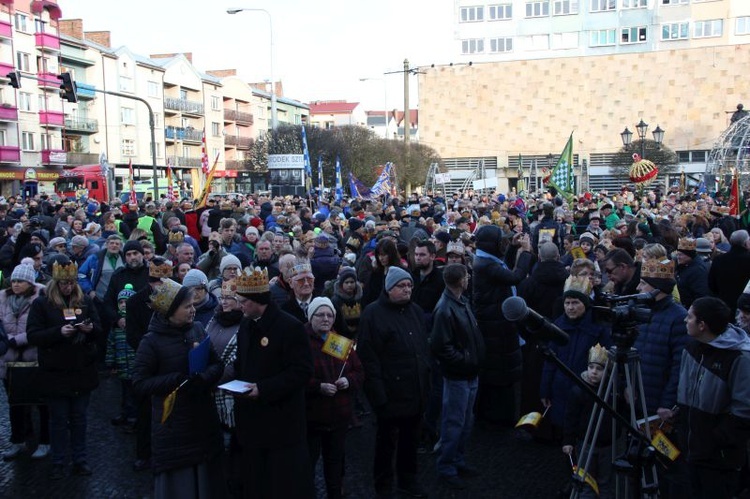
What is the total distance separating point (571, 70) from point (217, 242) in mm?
60770

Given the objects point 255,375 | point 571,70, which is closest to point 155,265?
point 255,375

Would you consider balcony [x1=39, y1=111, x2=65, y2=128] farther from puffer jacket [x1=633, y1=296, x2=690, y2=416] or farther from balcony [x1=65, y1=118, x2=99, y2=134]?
puffer jacket [x1=633, y1=296, x2=690, y2=416]

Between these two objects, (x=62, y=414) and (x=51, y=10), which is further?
(x=51, y=10)

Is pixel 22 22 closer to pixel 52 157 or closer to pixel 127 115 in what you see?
pixel 52 157

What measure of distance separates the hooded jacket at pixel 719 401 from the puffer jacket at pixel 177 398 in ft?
10.2

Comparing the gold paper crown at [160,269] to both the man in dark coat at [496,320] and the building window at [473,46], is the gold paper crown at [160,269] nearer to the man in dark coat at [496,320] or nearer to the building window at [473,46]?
the man in dark coat at [496,320]

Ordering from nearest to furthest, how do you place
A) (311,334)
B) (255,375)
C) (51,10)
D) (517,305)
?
(517,305)
(255,375)
(311,334)
(51,10)

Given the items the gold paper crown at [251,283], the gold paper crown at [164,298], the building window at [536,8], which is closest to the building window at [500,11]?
the building window at [536,8]

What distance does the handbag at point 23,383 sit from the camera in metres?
6.57

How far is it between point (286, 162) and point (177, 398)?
112 feet

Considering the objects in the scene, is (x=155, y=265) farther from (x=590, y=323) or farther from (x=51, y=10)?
(x=51, y=10)

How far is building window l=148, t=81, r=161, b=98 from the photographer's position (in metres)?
65.3

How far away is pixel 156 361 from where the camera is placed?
4891 millimetres

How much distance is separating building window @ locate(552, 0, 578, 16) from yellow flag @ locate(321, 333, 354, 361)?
226 feet
